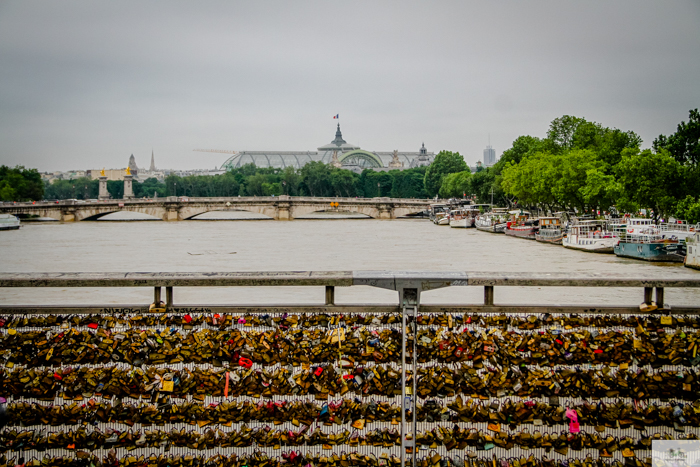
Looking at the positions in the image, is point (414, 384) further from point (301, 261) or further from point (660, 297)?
point (301, 261)

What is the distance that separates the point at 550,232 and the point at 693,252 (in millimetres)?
16011

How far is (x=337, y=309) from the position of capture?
12.4 feet

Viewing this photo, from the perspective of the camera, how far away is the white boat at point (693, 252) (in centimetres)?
2606

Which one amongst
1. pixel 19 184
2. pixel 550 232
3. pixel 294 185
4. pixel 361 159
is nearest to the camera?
pixel 550 232

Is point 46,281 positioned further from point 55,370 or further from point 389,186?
point 389,186

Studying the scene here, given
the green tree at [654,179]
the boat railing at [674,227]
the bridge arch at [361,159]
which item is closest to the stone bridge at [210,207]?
the green tree at [654,179]

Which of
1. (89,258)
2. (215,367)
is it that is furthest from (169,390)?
(89,258)

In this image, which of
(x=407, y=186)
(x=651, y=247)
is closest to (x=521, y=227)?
(x=651, y=247)

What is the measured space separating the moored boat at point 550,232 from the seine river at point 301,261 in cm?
143

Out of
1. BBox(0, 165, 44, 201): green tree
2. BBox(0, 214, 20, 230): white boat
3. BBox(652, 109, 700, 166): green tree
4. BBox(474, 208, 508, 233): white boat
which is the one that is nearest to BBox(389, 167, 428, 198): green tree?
BBox(474, 208, 508, 233): white boat

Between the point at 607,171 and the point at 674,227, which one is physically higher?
the point at 607,171

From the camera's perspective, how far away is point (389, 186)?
11925cm

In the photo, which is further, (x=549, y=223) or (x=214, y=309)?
(x=549, y=223)

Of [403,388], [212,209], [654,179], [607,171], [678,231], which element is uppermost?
[607,171]
